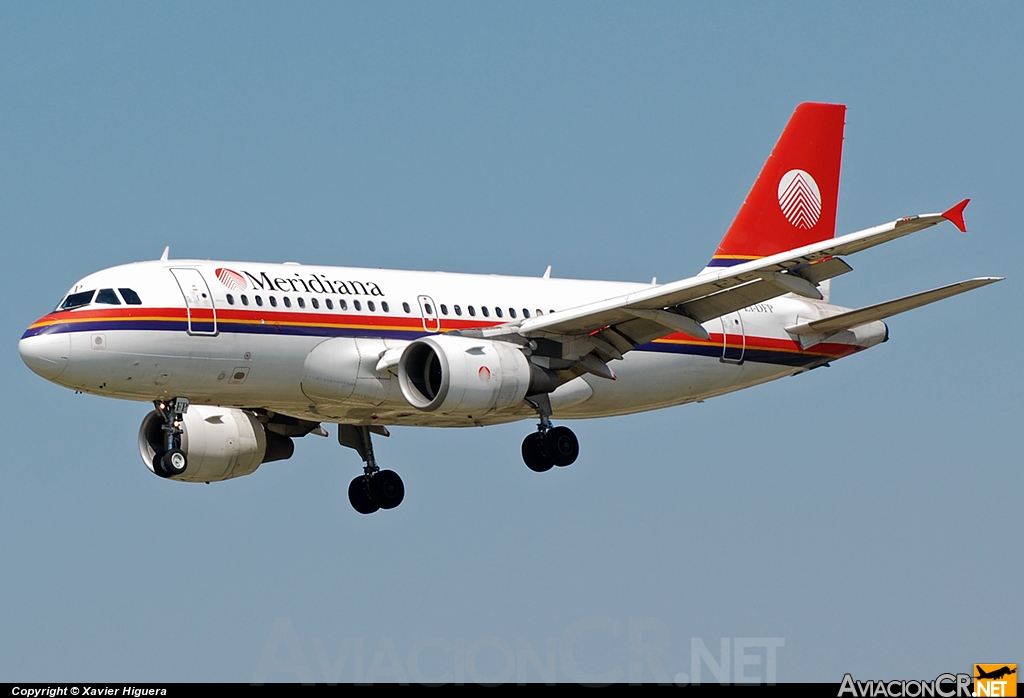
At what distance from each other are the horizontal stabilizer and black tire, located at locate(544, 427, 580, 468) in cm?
729

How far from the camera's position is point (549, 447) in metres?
48.5

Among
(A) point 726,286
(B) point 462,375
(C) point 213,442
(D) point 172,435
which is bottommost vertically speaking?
(D) point 172,435

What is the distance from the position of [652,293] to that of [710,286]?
1638 mm

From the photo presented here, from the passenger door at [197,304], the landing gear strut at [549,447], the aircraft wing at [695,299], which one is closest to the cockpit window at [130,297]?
the passenger door at [197,304]

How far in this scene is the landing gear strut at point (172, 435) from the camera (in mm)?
45406

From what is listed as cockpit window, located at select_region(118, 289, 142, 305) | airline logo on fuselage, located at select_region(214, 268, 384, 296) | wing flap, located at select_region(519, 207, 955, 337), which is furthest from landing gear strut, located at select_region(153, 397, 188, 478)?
wing flap, located at select_region(519, 207, 955, 337)

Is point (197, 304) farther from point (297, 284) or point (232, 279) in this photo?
point (297, 284)

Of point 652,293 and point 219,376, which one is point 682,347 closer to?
point 652,293

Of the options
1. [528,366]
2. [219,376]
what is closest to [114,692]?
[219,376]

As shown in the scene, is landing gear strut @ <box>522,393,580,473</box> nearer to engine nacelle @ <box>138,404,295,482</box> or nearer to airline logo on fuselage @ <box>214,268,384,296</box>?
airline logo on fuselage @ <box>214,268,384,296</box>

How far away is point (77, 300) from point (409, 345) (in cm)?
762

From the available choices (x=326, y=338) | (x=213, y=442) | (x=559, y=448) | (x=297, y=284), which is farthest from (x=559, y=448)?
(x=213, y=442)

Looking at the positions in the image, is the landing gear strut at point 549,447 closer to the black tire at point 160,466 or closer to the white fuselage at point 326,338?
the white fuselage at point 326,338

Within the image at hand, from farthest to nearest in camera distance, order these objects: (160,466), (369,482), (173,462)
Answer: (369,482) < (160,466) < (173,462)
